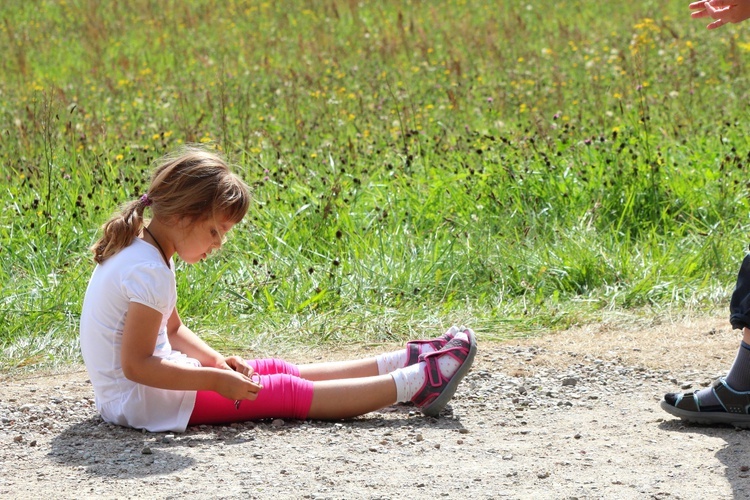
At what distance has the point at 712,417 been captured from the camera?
347cm

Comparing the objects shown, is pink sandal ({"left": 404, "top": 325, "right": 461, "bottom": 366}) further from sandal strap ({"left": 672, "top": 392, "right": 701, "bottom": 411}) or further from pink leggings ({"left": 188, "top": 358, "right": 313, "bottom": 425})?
sandal strap ({"left": 672, "top": 392, "right": 701, "bottom": 411})

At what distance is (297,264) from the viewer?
17.3 feet

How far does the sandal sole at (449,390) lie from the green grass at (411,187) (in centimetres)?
105

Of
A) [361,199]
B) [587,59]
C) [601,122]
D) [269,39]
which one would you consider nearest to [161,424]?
[361,199]

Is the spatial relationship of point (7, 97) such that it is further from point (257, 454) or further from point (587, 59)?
point (257, 454)

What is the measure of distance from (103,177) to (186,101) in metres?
2.13

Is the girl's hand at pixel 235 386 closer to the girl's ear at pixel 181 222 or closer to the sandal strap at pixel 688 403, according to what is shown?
the girl's ear at pixel 181 222

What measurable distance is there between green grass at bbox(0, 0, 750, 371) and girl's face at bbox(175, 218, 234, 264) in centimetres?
122

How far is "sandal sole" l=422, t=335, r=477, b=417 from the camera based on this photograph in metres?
3.63

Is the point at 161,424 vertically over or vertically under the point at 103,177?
under

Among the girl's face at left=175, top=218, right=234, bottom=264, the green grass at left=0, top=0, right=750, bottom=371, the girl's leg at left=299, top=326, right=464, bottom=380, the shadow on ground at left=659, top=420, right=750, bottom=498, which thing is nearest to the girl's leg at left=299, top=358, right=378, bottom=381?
the girl's leg at left=299, top=326, right=464, bottom=380

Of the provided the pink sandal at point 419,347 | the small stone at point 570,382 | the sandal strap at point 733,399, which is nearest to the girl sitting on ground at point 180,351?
the pink sandal at point 419,347

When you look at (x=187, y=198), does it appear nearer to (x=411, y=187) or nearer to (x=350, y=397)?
(x=350, y=397)

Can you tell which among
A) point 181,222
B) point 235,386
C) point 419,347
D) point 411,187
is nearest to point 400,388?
point 419,347
